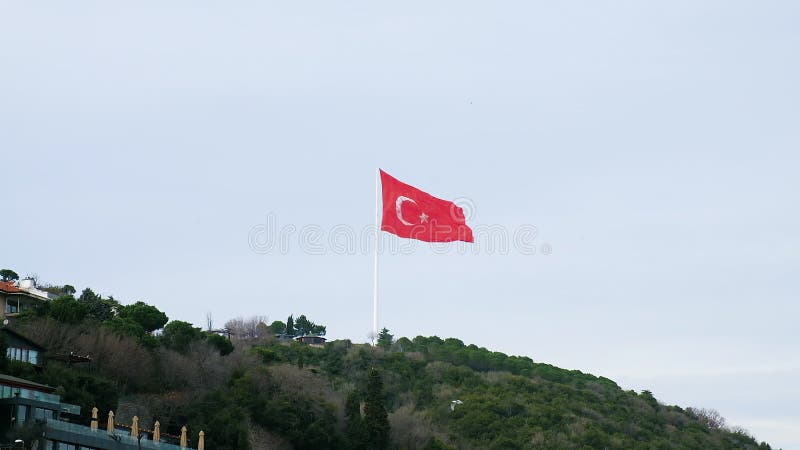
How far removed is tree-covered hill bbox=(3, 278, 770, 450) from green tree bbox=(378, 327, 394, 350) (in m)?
0.39

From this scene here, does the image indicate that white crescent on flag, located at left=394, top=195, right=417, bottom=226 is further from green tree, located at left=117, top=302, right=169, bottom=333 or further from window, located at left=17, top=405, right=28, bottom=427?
green tree, located at left=117, top=302, right=169, bottom=333

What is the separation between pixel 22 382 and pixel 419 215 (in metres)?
24.0

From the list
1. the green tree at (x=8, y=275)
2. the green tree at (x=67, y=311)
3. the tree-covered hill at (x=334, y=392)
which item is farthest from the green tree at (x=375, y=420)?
the green tree at (x=8, y=275)

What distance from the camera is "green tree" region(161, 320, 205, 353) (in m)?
95.1

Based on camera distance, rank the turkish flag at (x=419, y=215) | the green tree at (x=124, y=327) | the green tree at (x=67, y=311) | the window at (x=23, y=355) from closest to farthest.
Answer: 1. the window at (x=23, y=355)
2. the turkish flag at (x=419, y=215)
3. the green tree at (x=67, y=311)
4. the green tree at (x=124, y=327)

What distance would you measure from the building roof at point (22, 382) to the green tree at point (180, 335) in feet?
92.3

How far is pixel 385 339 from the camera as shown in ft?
541

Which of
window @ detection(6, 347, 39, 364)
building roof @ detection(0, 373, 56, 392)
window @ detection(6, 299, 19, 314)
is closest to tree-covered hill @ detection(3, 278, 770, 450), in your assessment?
window @ detection(6, 347, 39, 364)

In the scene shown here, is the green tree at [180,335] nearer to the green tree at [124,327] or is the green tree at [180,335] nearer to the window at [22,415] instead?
the green tree at [124,327]

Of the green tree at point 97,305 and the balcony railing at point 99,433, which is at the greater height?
the green tree at point 97,305

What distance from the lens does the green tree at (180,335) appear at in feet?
312

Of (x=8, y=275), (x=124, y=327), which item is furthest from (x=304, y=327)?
(x=124, y=327)

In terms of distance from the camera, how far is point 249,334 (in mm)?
144125

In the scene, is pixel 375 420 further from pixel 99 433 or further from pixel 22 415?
pixel 22 415
